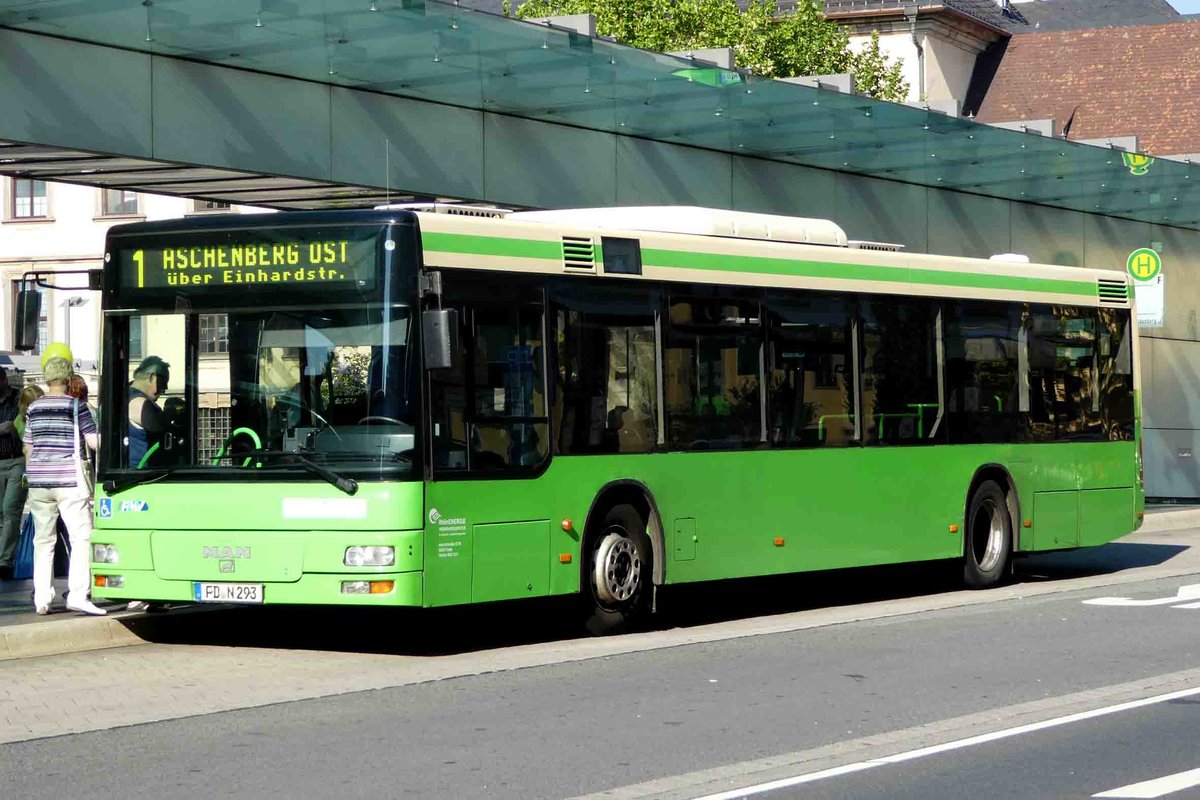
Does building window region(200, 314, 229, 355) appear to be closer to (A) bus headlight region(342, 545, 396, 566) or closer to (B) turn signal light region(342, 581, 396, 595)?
(A) bus headlight region(342, 545, 396, 566)

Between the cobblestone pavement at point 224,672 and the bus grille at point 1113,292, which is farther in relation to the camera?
the bus grille at point 1113,292

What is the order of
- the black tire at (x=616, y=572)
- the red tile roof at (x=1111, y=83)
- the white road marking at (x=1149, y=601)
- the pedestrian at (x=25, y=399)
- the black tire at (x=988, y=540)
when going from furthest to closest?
the red tile roof at (x=1111, y=83)
the black tire at (x=988, y=540)
the white road marking at (x=1149, y=601)
the pedestrian at (x=25, y=399)
the black tire at (x=616, y=572)

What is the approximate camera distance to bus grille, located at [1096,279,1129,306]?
1988cm

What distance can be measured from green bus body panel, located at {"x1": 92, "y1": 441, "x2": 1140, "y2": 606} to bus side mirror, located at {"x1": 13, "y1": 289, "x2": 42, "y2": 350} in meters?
1.25

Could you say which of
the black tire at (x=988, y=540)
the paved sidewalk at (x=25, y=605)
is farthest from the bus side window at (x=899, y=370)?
the paved sidewalk at (x=25, y=605)

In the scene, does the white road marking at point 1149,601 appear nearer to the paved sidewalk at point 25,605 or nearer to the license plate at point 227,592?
the license plate at point 227,592

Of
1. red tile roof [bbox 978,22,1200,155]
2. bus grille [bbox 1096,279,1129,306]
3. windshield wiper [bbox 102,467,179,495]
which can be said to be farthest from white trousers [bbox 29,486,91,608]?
red tile roof [bbox 978,22,1200,155]

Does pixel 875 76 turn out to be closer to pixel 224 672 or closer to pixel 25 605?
Answer: pixel 25 605

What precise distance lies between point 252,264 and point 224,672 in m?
2.54

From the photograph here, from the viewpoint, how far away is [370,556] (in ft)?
39.4

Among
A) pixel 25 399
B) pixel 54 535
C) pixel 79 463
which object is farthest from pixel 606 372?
pixel 25 399

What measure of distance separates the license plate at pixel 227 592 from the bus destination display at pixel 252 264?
186 centimetres

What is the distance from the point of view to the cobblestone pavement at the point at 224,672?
1021 cm

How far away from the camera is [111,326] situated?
42.5ft
